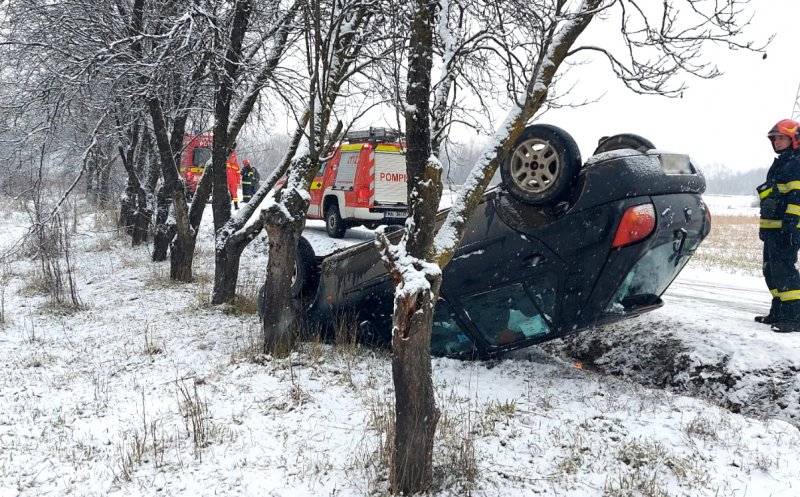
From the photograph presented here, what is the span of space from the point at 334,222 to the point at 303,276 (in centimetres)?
699

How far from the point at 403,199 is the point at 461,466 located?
346 inches

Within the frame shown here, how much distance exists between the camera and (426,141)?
2.94 meters

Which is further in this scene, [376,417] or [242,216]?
[242,216]

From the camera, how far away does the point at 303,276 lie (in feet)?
17.0

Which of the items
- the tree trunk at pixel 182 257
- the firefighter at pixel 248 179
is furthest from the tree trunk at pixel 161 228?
the firefighter at pixel 248 179

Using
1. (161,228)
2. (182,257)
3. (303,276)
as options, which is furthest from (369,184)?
(303,276)

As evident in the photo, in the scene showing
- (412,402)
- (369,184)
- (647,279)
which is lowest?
(412,402)

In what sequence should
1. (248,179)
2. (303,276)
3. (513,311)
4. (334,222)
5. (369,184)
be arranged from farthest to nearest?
(248,179), (334,222), (369,184), (303,276), (513,311)

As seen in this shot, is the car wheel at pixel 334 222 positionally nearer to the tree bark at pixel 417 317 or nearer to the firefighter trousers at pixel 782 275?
the firefighter trousers at pixel 782 275

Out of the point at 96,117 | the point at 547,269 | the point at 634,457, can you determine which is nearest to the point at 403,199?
the point at 96,117

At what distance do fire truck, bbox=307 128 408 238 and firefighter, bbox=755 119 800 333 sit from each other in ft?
23.2

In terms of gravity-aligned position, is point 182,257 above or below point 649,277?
below

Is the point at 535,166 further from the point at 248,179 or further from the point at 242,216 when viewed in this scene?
the point at 248,179

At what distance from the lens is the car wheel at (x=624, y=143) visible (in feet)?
13.1
